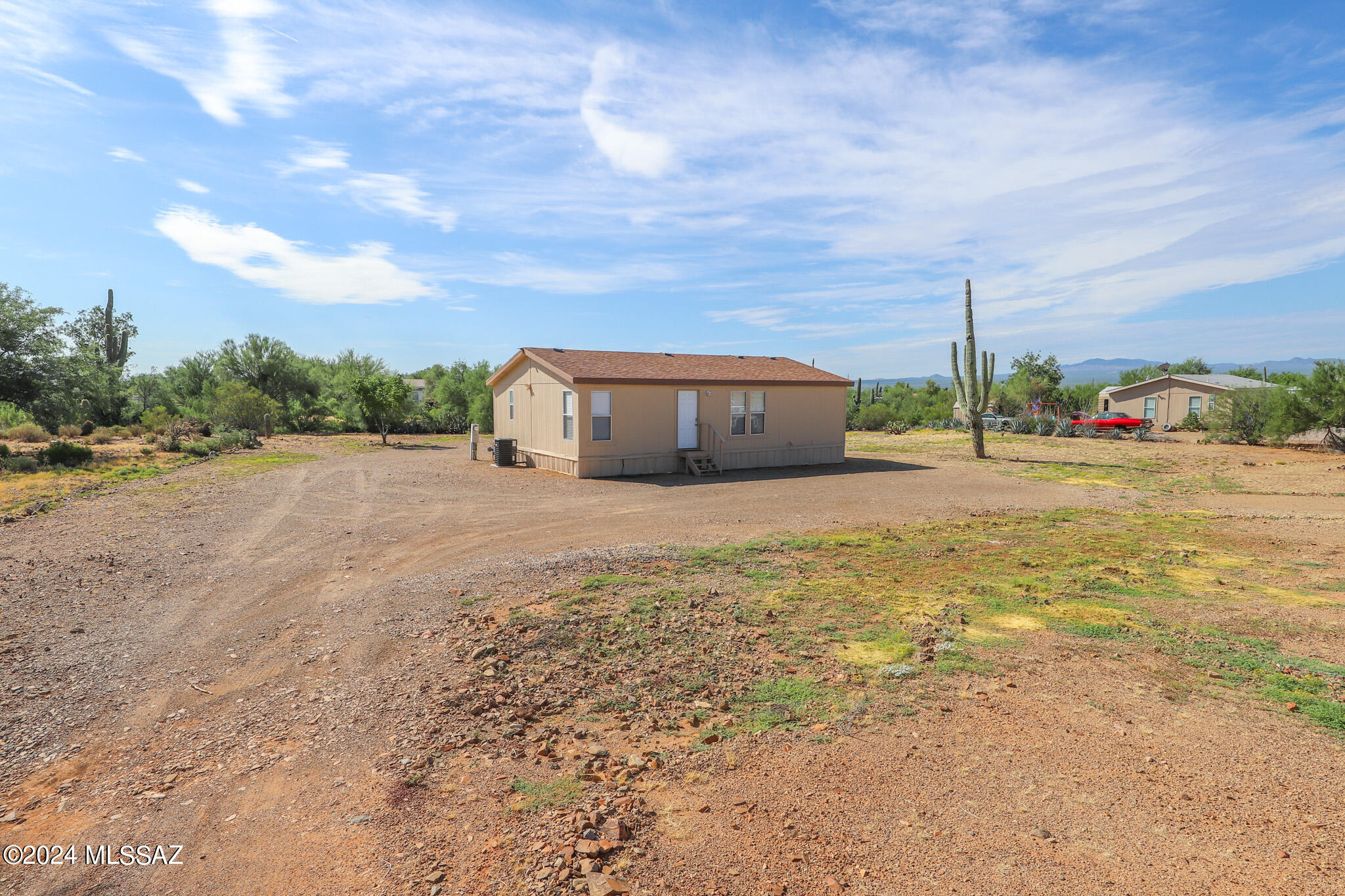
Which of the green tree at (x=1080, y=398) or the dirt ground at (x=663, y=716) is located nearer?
the dirt ground at (x=663, y=716)

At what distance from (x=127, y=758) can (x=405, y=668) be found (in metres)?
1.70

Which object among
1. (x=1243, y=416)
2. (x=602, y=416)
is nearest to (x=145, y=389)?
(x=602, y=416)

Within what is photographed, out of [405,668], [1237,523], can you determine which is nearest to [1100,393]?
[1237,523]

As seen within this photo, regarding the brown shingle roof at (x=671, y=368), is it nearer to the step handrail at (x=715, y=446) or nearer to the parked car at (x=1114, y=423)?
the step handrail at (x=715, y=446)

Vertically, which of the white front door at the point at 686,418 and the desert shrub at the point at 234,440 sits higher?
the white front door at the point at 686,418

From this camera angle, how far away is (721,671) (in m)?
5.14

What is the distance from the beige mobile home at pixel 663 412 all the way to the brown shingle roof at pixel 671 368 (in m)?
0.04

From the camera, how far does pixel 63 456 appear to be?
17828 millimetres

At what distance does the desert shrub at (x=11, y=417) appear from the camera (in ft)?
78.4

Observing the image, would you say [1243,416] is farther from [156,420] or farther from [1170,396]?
[156,420]

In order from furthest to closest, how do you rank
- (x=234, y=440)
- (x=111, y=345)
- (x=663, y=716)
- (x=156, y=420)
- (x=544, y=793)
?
1. (x=111, y=345)
2. (x=156, y=420)
3. (x=234, y=440)
4. (x=663, y=716)
5. (x=544, y=793)

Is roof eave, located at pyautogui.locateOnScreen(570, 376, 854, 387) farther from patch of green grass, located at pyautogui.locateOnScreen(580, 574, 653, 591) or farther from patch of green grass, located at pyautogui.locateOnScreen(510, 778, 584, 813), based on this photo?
patch of green grass, located at pyautogui.locateOnScreen(510, 778, 584, 813)

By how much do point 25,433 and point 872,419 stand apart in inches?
1459

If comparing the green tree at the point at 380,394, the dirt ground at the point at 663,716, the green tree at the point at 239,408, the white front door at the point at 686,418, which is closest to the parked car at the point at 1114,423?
the white front door at the point at 686,418
